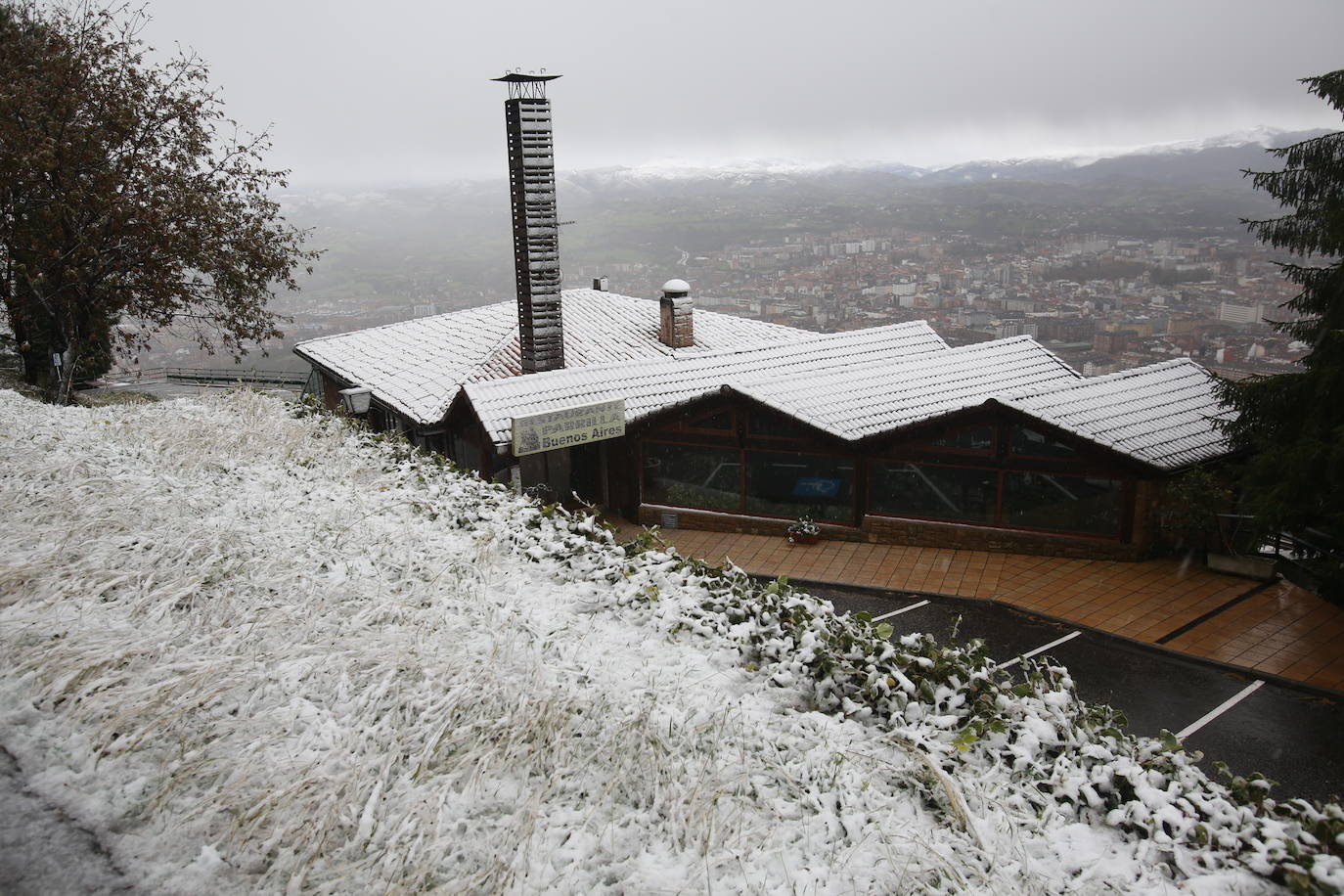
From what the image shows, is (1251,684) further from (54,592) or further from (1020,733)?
(54,592)

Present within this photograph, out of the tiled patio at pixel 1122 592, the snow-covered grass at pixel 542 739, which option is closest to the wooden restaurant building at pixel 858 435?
the tiled patio at pixel 1122 592

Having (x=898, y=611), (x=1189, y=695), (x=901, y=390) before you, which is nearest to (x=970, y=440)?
(x=901, y=390)

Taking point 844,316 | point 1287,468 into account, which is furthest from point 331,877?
point 844,316

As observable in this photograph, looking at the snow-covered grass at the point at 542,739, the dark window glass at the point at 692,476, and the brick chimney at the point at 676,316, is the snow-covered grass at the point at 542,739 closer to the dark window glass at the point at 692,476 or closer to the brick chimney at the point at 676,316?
the dark window glass at the point at 692,476

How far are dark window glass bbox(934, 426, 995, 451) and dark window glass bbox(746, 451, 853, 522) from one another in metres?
1.88

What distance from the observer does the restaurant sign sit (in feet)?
48.0

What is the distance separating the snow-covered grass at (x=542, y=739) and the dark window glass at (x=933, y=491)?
32.6 feet

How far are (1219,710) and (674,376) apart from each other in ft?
37.9

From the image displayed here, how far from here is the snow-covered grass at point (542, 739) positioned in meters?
3.37

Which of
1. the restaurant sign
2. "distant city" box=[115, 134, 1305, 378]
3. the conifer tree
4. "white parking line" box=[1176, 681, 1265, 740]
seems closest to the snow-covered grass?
"white parking line" box=[1176, 681, 1265, 740]

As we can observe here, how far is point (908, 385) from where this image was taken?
17344 millimetres

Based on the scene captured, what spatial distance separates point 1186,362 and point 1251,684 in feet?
35.0

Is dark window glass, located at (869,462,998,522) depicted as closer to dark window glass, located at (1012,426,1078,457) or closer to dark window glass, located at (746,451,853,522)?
dark window glass, located at (746,451,853,522)

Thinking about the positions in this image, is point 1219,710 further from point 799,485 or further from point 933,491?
point 799,485
